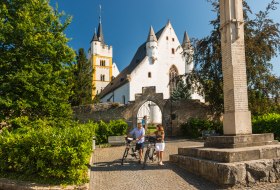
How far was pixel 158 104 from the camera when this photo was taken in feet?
84.9

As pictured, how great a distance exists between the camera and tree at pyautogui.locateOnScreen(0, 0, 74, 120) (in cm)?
1295

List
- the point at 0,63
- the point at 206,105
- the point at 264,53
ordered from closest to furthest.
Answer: the point at 0,63 → the point at 264,53 → the point at 206,105

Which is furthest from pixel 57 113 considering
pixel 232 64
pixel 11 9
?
pixel 232 64

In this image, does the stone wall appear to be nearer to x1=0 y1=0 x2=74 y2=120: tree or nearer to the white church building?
x1=0 y1=0 x2=74 y2=120: tree

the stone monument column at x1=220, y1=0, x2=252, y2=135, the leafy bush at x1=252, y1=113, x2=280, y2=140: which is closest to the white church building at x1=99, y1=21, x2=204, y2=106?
the leafy bush at x1=252, y1=113, x2=280, y2=140

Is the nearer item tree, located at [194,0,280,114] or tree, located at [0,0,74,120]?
tree, located at [0,0,74,120]

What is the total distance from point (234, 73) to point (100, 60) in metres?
55.3

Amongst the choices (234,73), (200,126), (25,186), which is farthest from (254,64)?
(25,186)

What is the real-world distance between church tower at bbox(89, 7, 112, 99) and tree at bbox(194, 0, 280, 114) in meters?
41.3

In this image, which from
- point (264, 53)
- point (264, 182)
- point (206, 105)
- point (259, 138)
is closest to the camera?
point (264, 182)

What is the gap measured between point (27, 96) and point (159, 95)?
14829 mm

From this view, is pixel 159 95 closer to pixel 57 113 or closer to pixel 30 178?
pixel 57 113

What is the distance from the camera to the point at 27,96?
13109mm

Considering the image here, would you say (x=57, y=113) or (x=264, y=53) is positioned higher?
(x=264, y=53)
